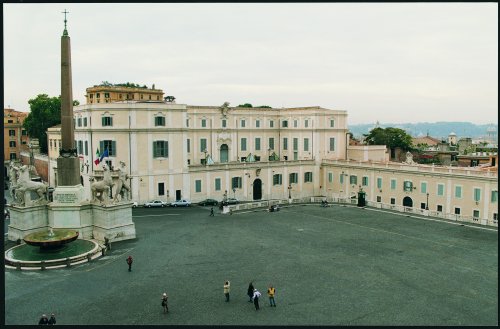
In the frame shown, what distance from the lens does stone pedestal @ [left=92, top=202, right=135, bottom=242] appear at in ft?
89.2

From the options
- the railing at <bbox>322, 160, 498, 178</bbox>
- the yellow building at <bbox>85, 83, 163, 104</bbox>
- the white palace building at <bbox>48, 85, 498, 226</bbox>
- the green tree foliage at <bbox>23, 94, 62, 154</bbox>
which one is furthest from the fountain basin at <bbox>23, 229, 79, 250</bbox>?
the yellow building at <bbox>85, 83, 163, 104</bbox>

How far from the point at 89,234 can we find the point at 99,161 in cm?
1306

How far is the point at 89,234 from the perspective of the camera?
1099 inches

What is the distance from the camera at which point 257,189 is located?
4850cm

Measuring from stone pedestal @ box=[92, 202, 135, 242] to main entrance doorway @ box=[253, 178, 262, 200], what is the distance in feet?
69.9

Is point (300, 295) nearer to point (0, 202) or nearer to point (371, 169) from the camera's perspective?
point (0, 202)

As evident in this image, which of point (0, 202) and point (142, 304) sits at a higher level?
point (0, 202)

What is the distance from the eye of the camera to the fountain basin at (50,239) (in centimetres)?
2292

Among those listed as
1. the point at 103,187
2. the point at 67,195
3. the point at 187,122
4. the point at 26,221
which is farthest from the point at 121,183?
the point at 187,122

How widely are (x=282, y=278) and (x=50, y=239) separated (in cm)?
1194

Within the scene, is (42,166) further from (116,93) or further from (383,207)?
(383,207)

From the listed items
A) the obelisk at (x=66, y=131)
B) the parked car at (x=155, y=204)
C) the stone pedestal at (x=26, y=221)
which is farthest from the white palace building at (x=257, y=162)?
the stone pedestal at (x=26, y=221)

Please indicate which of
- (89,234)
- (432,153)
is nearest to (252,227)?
(89,234)

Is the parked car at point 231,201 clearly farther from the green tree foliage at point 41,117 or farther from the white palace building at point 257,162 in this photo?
the green tree foliage at point 41,117
